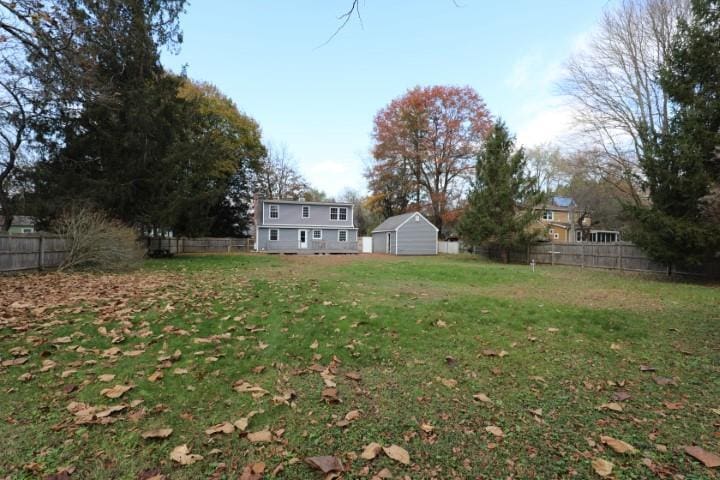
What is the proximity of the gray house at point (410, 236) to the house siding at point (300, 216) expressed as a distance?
410 centimetres

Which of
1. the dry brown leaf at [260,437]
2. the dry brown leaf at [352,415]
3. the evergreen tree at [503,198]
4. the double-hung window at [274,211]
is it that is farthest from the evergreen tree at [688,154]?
the double-hung window at [274,211]

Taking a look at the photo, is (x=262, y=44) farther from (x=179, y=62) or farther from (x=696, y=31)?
(x=696, y=31)

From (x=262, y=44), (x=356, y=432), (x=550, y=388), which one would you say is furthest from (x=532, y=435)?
(x=262, y=44)

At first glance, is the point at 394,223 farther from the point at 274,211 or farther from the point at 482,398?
the point at 482,398

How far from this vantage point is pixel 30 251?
1027cm

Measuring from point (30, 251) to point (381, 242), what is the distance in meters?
27.5

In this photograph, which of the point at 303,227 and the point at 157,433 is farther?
the point at 303,227

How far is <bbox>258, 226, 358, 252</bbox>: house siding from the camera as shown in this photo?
31261mm

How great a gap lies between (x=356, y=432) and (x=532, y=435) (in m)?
1.30

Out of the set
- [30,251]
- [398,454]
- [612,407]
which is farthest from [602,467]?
[30,251]

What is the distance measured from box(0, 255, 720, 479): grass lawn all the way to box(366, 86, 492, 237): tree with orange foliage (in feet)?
99.1

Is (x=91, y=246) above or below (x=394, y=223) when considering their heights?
below

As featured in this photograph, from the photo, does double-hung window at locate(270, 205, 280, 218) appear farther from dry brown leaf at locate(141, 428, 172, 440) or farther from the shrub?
dry brown leaf at locate(141, 428, 172, 440)

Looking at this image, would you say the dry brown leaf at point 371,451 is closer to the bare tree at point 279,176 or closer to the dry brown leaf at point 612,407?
the dry brown leaf at point 612,407
